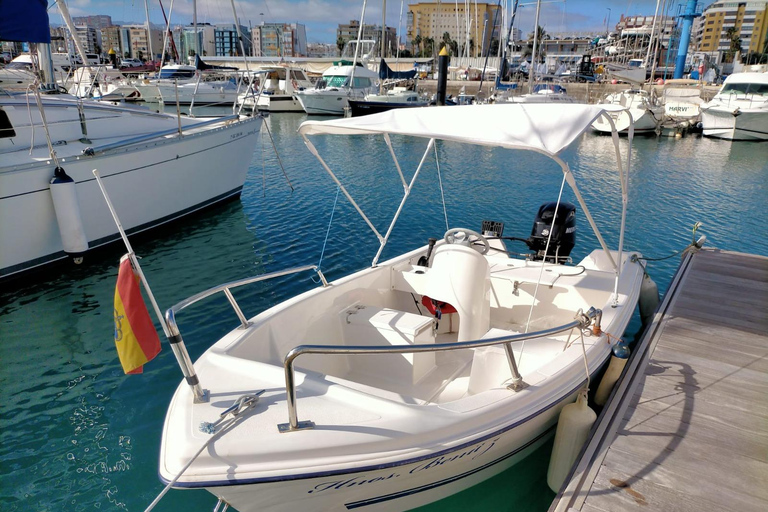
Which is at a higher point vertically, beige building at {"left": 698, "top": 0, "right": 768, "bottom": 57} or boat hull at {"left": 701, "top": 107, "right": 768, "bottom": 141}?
beige building at {"left": 698, "top": 0, "right": 768, "bottom": 57}

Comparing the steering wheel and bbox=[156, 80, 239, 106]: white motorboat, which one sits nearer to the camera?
the steering wheel

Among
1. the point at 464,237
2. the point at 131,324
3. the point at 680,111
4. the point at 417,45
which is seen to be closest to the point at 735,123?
the point at 680,111

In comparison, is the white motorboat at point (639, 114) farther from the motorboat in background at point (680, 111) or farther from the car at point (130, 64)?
the car at point (130, 64)

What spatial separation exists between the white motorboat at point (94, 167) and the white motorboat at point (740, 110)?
83.4 ft

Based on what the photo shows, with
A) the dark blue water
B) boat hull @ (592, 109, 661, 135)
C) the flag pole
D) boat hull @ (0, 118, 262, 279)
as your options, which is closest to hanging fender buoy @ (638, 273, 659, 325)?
the dark blue water

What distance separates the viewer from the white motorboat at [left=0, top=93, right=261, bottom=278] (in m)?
8.22

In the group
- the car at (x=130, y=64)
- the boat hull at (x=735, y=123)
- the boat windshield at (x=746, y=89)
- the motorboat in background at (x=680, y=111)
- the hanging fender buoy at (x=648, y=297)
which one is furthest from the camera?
the car at (x=130, y=64)

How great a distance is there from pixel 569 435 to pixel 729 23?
6347 inches

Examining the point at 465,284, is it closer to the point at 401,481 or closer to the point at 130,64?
the point at 401,481

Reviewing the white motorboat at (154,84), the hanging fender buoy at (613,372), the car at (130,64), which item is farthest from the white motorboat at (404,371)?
the car at (130,64)

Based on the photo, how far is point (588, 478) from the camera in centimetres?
339

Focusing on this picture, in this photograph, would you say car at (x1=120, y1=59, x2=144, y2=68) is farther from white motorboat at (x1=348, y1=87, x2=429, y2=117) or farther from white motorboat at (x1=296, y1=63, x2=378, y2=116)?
white motorboat at (x1=348, y1=87, x2=429, y2=117)

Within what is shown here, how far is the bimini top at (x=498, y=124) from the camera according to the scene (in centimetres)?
397

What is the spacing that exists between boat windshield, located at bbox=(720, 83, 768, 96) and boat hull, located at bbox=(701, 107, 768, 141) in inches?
56.8
